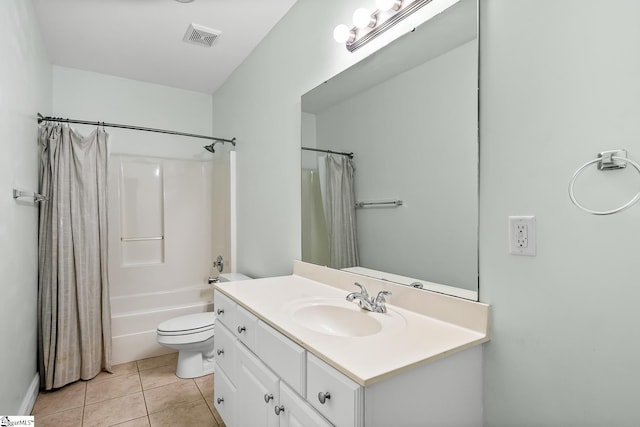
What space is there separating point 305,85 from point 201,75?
162 centimetres

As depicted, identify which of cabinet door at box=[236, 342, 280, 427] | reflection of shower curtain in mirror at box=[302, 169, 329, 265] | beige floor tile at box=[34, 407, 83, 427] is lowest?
beige floor tile at box=[34, 407, 83, 427]

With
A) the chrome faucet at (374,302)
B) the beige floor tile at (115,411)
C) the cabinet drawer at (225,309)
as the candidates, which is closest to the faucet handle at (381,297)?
the chrome faucet at (374,302)

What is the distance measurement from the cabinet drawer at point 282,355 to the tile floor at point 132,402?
1030 mm

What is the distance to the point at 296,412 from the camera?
3.36ft

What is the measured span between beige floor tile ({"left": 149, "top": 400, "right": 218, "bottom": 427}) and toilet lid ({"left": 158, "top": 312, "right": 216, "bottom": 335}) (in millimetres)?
479

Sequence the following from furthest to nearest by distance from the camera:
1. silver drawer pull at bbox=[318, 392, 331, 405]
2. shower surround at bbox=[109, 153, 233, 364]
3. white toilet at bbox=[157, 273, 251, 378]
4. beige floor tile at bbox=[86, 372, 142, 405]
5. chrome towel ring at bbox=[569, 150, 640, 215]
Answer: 1. shower surround at bbox=[109, 153, 233, 364]
2. white toilet at bbox=[157, 273, 251, 378]
3. beige floor tile at bbox=[86, 372, 142, 405]
4. silver drawer pull at bbox=[318, 392, 331, 405]
5. chrome towel ring at bbox=[569, 150, 640, 215]

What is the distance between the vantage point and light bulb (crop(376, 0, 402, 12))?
130cm

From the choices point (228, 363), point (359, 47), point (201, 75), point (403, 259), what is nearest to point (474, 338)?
point (403, 259)

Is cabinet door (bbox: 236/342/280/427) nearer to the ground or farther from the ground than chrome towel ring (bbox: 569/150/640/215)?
nearer to the ground

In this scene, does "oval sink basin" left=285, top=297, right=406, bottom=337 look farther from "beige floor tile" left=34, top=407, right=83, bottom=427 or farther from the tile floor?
"beige floor tile" left=34, top=407, right=83, bottom=427

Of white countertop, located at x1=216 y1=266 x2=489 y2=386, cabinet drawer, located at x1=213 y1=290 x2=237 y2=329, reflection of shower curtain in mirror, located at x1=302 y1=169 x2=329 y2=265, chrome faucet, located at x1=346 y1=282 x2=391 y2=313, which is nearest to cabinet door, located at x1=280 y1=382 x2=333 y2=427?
white countertop, located at x1=216 y1=266 x2=489 y2=386

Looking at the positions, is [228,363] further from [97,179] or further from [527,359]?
[97,179]

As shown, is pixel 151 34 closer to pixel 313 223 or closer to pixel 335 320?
pixel 313 223

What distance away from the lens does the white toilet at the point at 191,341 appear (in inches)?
92.1
